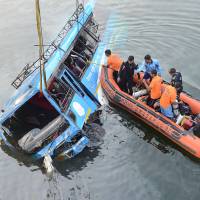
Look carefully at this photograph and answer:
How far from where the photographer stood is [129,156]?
43.9 feet

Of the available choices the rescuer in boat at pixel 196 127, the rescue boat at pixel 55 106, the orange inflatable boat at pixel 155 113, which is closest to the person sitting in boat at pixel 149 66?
the orange inflatable boat at pixel 155 113

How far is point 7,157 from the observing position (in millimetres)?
14438

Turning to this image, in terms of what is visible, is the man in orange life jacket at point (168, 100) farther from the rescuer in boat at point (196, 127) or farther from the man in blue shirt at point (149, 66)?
the man in blue shirt at point (149, 66)

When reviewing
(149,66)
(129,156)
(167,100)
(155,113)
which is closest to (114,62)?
(149,66)

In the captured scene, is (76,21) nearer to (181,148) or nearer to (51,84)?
(51,84)

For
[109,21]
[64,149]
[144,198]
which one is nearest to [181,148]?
[144,198]

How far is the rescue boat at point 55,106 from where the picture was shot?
12953mm

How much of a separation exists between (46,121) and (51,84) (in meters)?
1.60

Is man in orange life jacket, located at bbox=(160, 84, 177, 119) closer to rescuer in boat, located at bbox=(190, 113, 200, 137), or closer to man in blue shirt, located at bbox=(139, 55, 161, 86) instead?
rescuer in boat, located at bbox=(190, 113, 200, 137)

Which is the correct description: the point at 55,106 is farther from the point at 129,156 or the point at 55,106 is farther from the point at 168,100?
the point at 168,100

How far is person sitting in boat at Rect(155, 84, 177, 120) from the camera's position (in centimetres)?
1331

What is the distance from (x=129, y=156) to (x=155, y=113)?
1.89m

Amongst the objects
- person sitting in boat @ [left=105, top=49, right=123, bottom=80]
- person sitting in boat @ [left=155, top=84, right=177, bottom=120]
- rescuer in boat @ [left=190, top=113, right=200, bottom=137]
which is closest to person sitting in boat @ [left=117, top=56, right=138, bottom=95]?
person sitting in boat @ [left=105, top=49, right=123, bottom=80]

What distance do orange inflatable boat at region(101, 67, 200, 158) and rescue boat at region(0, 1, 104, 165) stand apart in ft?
2.25
